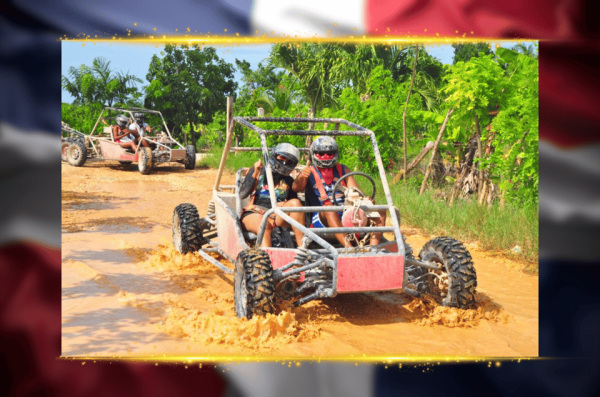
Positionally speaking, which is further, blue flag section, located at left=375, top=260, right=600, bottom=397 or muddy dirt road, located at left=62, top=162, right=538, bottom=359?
muddy dirt road, located at left=62, top=162, right=538, bottom=359

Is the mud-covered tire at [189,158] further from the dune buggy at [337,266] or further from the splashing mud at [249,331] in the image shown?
the splashing mud at [249,331]

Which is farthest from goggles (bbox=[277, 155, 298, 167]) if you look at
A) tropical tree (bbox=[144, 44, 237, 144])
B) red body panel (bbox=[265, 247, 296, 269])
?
tropical tree (bbox=[144, 44, 237, 144])

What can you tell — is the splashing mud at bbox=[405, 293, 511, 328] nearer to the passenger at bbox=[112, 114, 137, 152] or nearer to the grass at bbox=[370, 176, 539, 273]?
the grass at bbox=[370, 176, 539, 273]

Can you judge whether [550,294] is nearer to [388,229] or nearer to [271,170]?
[388,229]

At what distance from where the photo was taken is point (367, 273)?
4.13 metres

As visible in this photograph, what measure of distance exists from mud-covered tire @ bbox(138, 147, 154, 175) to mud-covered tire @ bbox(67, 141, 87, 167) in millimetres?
1786

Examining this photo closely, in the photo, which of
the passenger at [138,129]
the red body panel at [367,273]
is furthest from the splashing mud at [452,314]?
the passenger at [138,129]

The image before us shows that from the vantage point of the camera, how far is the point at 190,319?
4.58m

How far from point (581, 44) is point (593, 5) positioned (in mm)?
224

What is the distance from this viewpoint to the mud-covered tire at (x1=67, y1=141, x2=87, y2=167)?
580 inches

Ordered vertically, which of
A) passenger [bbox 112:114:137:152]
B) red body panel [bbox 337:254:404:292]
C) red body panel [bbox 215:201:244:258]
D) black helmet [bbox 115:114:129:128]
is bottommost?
red body panel [bbox 337:254:404:292]

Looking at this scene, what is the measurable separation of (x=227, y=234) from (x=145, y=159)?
8795 mm

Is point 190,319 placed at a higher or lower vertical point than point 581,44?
lower

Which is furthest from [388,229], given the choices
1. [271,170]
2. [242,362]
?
[242,362]
